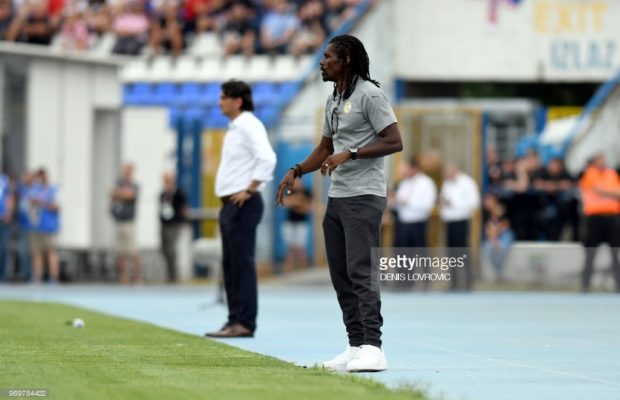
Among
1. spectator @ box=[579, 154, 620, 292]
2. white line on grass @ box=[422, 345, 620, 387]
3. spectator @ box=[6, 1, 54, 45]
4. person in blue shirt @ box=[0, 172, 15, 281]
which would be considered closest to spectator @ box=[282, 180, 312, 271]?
person in blue shirt @ box=[0, 172, 15, 281]

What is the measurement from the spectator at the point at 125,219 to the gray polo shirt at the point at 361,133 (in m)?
18.8

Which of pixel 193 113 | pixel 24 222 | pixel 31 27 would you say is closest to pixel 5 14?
pixel 31 27

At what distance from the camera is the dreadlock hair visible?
1091 centimetres

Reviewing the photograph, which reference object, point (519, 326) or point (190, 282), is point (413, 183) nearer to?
point (190, 282)

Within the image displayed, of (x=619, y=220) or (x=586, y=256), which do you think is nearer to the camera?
(x=586, y=256)

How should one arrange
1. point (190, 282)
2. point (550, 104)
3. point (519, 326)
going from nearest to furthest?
1. point (519, 326)
2. point (190, 282)
3. point (550, 104)

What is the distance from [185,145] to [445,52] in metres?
5.28

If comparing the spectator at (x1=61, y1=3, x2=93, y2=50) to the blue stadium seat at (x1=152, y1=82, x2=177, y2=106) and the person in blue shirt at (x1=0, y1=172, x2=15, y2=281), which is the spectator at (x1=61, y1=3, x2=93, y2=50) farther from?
the person in blue shirt at (x1=0, y1=172, x2=15, y2=281)

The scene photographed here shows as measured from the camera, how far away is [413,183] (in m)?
28.1

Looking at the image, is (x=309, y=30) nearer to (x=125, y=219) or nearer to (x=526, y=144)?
(x=526, y=144)

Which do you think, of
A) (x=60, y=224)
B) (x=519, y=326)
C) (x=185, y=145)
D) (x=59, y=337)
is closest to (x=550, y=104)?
(x=185, y=145)

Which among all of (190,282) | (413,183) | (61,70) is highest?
(61,70)

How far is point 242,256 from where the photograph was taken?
14617 mm

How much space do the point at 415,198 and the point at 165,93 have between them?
1045 centimetres
